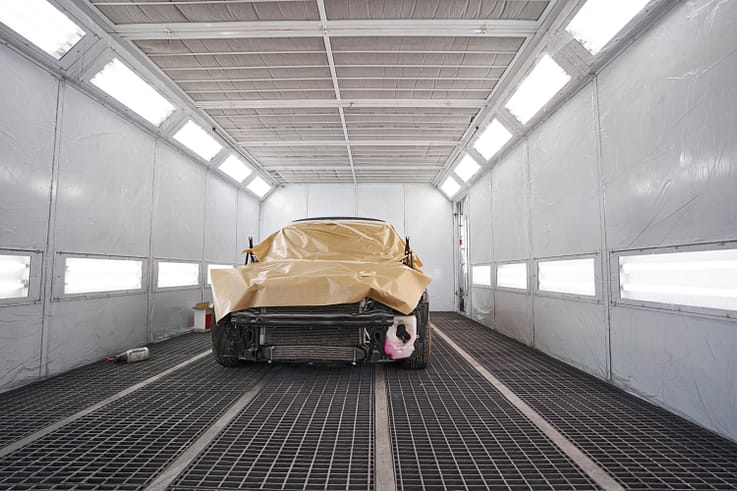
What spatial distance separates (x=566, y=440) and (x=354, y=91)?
5096 millimetres

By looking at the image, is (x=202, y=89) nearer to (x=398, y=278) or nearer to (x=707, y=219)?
(x=398, y=278)

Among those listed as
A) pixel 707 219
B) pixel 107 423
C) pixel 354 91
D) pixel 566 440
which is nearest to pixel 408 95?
pixel 354 91

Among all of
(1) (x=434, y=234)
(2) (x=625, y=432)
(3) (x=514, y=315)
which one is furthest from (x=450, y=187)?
(2) (x=625, y=432)

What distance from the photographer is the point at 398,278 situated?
3.32 m

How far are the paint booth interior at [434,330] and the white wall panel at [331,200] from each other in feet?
12.2

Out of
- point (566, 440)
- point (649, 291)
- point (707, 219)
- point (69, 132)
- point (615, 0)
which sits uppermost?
point (615, 0)

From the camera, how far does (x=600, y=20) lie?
3.27m

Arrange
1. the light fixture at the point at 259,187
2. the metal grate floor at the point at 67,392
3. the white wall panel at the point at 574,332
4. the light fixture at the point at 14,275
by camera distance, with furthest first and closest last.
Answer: the light fixture at the point at 259,187
the white wall panel at the point at 574,332
the light fixture at the point at 14,275
the metal grate floor at the point at 67,392

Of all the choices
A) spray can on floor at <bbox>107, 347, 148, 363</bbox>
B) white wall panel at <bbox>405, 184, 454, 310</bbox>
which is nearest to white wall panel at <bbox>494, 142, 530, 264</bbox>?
white wall panel at <bbox>405, 184, 454, 310</bbox>

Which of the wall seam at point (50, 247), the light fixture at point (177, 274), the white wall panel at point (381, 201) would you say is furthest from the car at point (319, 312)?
the white wall panel at point (381, 201)

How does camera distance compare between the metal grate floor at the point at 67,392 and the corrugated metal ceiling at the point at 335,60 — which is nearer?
the metal grate floor at the point at 67,392

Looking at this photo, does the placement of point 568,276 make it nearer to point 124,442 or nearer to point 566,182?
point 566,182

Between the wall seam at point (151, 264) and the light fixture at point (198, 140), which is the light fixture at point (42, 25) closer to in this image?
the wall seam at point (151, 264)

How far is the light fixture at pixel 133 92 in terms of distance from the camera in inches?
163
